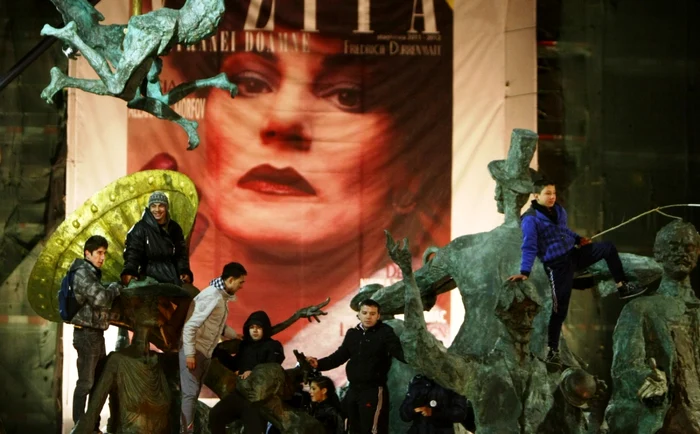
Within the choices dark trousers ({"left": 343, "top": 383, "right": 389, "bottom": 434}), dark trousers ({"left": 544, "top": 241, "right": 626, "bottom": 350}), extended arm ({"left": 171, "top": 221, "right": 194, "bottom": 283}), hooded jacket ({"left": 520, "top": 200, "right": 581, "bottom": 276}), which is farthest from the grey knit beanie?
dark trousers ({"left": 544, "top": 241, "right": 626, "bottom": 350})

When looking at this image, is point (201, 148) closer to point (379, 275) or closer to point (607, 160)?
point (379, 275)

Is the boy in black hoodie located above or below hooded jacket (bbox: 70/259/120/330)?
below

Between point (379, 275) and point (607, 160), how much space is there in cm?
227

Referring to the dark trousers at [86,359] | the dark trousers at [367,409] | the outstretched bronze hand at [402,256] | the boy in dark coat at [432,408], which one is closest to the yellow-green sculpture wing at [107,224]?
the dark trousers at [86,359]

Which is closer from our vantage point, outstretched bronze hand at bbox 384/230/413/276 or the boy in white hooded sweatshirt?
outstretched bronze hand at bbox 384/230/413/276

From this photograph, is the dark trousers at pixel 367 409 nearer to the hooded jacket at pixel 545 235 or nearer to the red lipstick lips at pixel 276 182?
the hooded jacket at pixel 545 235

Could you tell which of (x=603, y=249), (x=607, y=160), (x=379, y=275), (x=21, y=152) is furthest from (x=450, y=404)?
(x=21, y=152)

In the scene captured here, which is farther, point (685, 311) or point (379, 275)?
point (379, 275)

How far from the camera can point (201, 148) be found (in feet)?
43.5

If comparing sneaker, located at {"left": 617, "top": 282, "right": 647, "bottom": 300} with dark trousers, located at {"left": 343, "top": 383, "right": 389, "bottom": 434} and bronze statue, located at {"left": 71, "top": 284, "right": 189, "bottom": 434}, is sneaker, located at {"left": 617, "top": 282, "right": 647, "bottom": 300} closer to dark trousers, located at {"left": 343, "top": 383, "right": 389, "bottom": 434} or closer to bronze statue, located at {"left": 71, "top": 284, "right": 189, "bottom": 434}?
dark trousers, located at {"left": 343, "top": 383, "right": 389, "bottom": 434}

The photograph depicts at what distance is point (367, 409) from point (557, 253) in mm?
1508

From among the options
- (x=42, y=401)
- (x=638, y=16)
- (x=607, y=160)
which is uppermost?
(x=638, y=16)

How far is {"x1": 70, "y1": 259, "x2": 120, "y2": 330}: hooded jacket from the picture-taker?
31.0 ft

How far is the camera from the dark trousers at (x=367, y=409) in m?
9.48
